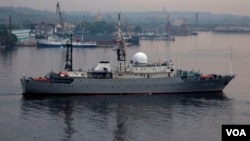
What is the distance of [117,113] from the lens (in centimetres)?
2348

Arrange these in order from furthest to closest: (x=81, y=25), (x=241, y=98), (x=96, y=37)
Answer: (x=81, y=25) < (x=96, y=37) < (x=241, y=98)

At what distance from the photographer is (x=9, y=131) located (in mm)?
19516

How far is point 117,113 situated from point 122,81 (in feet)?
16.2

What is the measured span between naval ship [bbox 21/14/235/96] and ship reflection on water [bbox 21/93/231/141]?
608 millimetres

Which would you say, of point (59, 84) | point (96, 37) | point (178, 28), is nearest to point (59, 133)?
point (59, 84)

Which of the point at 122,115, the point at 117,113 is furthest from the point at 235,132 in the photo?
the point at 117,113

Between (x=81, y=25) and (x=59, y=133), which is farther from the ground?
(x=81, y=25)

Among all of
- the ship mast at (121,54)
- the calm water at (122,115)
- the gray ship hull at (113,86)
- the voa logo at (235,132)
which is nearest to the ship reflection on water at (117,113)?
the calm water at (122,115)

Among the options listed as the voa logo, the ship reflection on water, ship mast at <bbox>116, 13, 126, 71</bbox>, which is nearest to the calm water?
the ship reflection on water

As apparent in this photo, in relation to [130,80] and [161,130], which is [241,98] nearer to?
[130,80]

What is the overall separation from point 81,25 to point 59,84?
210ft

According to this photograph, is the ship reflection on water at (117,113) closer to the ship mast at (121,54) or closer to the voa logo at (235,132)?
the ship mast at (121,54)

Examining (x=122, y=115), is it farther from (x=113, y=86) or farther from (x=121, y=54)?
(x=121, y=54)

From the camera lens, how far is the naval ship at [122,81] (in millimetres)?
28047
